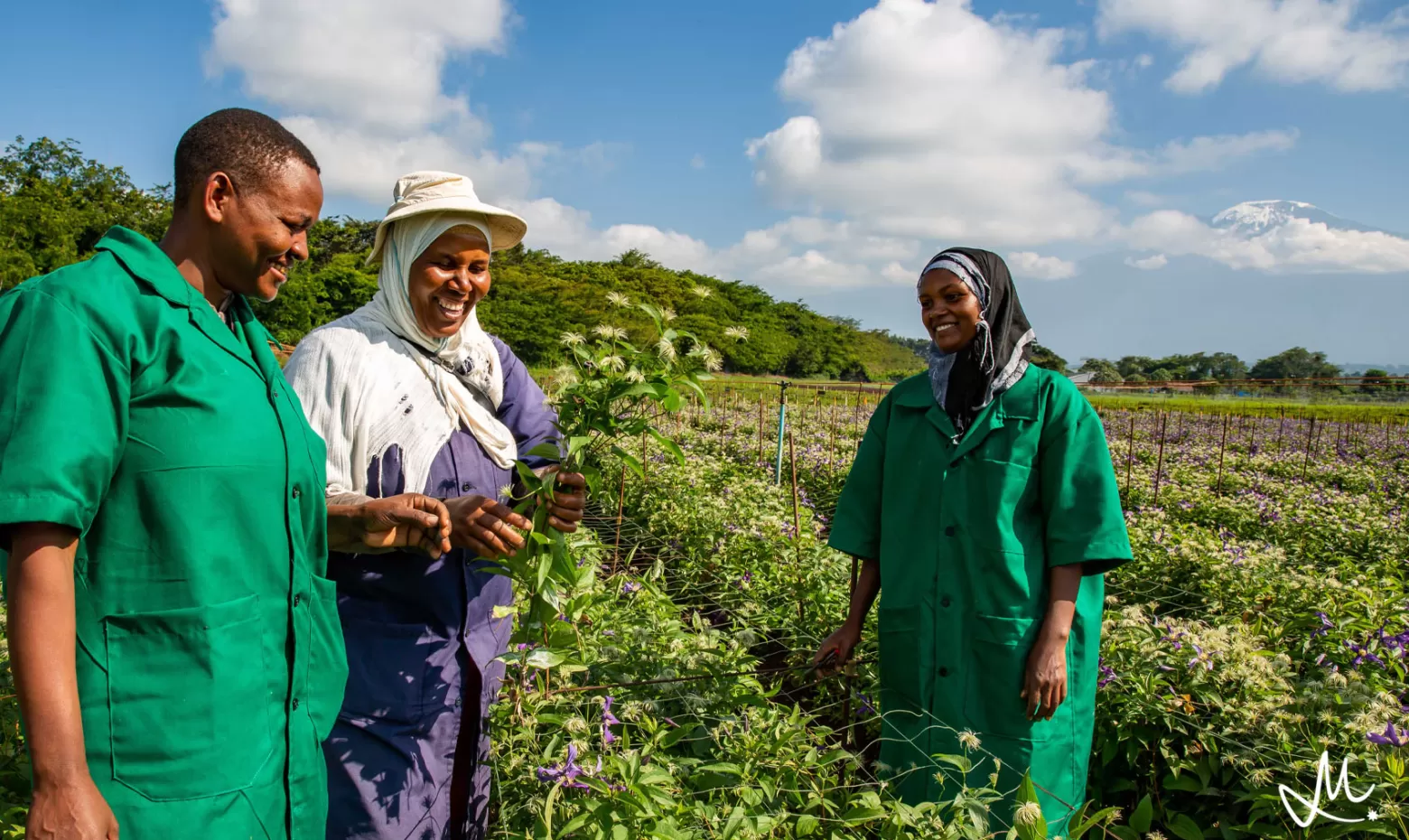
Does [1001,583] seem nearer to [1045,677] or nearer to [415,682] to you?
[1045,677]

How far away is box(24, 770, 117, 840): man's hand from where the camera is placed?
3.03 feet

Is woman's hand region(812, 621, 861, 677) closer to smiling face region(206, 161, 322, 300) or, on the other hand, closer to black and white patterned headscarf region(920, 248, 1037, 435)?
black and white patterned headscarf region(920, 248, 1037, 435)

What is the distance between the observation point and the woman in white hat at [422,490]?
156 cm

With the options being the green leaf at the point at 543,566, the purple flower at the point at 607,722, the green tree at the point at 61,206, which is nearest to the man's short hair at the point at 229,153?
the green leaf at the point at 543,566

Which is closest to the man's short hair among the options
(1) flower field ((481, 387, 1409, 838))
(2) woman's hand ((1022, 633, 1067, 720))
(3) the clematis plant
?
(3) the clematis plant

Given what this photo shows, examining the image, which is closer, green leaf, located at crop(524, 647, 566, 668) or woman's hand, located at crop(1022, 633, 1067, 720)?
green leaf, located at crop(524, 647, 566, 668)

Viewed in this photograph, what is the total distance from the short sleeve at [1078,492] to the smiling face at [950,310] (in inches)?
10.1

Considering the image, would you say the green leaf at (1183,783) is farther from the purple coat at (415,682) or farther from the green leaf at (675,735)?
the purple coat at (415,682)

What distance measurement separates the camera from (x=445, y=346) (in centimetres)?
175

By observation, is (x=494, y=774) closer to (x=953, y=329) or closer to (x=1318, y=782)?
(x=953, y=329)

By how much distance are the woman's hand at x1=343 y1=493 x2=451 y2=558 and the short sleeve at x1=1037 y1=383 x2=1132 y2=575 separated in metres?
1.30

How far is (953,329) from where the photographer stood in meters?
1.96

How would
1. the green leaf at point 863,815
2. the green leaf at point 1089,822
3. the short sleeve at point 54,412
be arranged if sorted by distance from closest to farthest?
the short sleeve at point 54,412, the green leaf at point 1089,822, the green leaf at point 863,815

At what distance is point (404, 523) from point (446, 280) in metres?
0.52
